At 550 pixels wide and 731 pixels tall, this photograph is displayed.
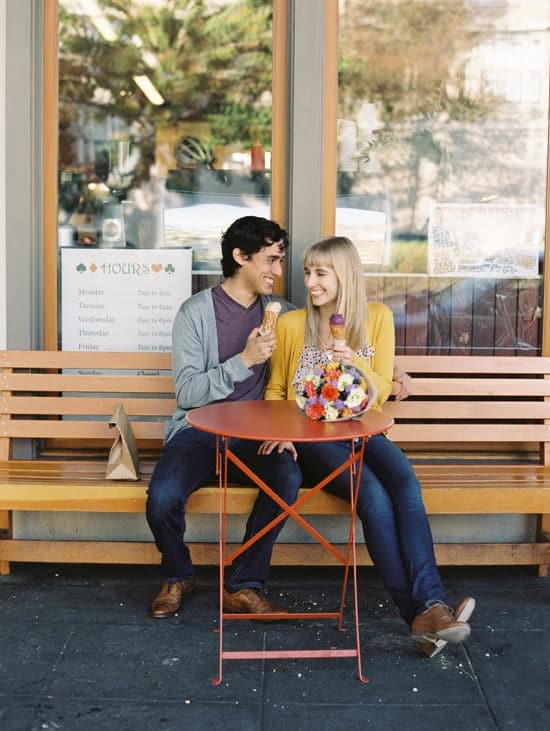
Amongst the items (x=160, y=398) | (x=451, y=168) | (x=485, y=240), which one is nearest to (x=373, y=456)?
(x=160, y=398)

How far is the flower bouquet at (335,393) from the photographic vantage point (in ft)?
10.9

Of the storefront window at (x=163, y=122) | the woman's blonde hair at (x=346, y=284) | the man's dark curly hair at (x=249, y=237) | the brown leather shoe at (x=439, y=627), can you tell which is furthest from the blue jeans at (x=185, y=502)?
the storefront window at (x=163, y=122)

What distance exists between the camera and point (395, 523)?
347cm

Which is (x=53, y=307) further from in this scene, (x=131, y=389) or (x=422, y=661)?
(x=422, y=661)

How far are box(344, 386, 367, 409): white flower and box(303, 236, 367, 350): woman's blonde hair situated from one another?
66 centimetres

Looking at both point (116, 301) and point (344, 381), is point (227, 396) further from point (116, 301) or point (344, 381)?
point (116, 301)

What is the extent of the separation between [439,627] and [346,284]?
1483mm

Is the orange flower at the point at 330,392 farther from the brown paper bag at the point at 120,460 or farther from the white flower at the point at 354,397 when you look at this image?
the brown paper bag at the point at 120,460

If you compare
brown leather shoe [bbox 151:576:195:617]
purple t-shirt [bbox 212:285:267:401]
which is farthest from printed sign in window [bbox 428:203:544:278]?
brown leather shoe [bbox 151:576:195:617]

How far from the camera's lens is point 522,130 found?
189 inches

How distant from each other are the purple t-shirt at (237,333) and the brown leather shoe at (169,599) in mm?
822

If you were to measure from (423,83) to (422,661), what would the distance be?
2.98 m

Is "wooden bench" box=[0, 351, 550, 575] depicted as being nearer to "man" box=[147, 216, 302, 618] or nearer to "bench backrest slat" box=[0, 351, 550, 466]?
"bench backrest slat" box=[0, 351, 550, 466]

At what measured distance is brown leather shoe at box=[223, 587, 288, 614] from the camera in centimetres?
365
